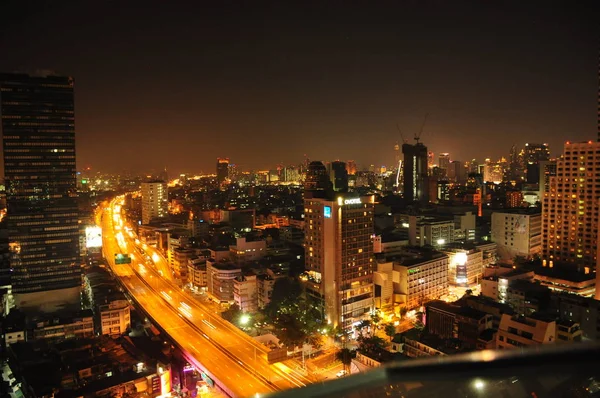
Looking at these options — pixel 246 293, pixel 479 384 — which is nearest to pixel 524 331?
pixel 246 293

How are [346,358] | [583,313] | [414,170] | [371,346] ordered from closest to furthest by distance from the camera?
[371,346] → [346,358] → [583,313] → [414,170]

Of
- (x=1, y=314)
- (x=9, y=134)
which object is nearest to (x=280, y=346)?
(x=1, y=314)

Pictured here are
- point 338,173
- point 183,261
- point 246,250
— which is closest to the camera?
point 246,250

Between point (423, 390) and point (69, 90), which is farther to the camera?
point (69, 90)

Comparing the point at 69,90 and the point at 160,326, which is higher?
the point at 69,90

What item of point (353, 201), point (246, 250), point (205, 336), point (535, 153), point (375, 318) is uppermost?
point (535, 153)

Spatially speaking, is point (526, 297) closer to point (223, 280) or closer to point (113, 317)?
point (223, 280)

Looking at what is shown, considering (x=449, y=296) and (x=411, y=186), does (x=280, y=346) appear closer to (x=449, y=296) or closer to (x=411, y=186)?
(x=449, y=296)
